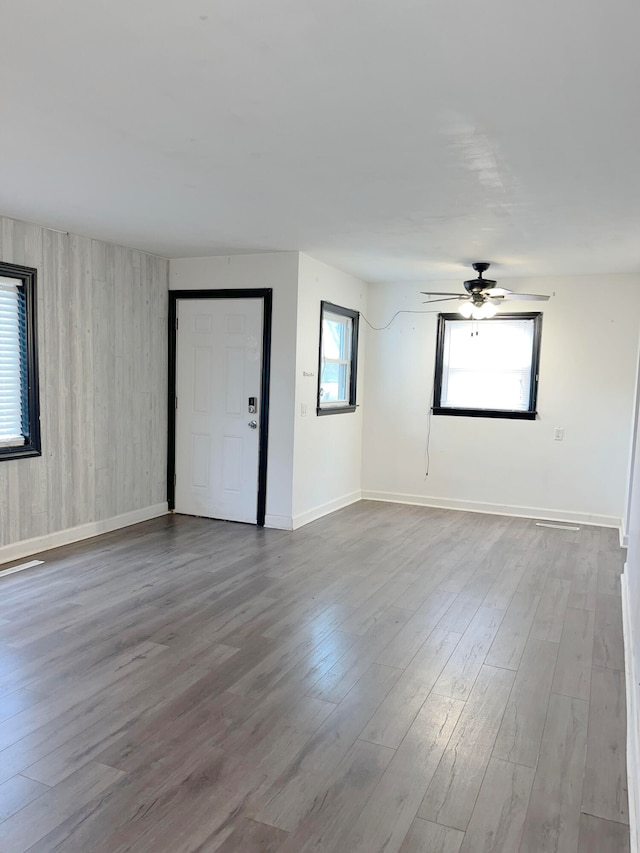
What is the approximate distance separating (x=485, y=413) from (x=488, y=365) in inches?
20.6

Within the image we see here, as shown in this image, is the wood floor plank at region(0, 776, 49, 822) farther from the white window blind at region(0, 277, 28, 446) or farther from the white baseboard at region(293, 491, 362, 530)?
the white baseboard at region(293, 491, 362, 530)

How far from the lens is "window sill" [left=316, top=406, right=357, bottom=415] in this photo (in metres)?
6.02

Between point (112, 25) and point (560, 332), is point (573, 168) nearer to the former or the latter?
point (112, 25)

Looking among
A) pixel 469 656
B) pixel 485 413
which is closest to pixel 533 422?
pixel 485 413

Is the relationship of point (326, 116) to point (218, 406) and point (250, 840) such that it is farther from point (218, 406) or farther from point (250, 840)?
point (218, 406)

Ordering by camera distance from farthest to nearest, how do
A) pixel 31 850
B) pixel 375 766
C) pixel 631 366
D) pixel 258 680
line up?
pixel 631 366 → pixel 258 680 → pixel 375 766 → pixel 31 850

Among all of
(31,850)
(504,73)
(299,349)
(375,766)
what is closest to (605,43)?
(504,73)

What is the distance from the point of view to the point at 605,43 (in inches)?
73.7

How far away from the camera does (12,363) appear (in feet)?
14.5

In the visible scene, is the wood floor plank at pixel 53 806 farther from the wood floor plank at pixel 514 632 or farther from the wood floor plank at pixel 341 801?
the wood floor plank at pixel 514 632

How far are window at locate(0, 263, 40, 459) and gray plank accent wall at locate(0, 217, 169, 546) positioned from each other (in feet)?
0.29

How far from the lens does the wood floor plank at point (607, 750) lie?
2.10m

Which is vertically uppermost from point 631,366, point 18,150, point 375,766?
point 18,150

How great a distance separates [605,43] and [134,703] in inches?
118
